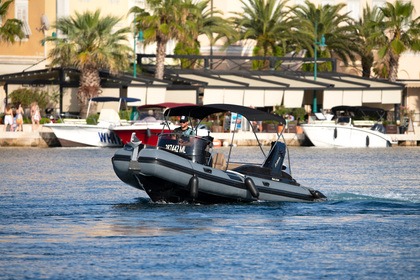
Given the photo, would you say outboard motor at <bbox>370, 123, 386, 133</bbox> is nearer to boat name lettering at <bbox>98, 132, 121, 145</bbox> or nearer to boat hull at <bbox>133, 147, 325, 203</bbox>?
boat name lettering at <bbox>98, 132, 121, 145</bbox>

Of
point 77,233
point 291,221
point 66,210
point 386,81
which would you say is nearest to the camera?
point 77,233

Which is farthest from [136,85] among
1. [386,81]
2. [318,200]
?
[318,200]

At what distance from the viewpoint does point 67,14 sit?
76062mm

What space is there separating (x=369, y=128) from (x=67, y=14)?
2137 centimetres

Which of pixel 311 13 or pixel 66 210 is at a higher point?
pixel 311 13

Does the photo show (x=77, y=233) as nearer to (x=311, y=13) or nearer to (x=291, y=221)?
(x=291, y=221)

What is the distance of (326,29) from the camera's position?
78.3 m

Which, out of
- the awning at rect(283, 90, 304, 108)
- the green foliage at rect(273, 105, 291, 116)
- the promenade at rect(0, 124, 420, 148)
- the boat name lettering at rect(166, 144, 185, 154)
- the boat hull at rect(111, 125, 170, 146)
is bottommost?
the promenade at rect(0, 124, 420, 148)

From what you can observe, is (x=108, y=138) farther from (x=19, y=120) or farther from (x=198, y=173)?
(x=198, y=173)

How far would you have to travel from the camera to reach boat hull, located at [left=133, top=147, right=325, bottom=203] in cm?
2667

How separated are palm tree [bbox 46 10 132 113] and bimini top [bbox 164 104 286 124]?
35.7 meters

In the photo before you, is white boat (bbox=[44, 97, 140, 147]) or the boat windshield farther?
white boat (bbox=[44, 97, 140, 147])

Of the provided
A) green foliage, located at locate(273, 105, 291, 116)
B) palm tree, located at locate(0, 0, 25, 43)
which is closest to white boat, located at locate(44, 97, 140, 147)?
palm tree, located at locate(0, 0, 25, 43)

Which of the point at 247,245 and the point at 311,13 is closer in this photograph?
the point at 247,245
